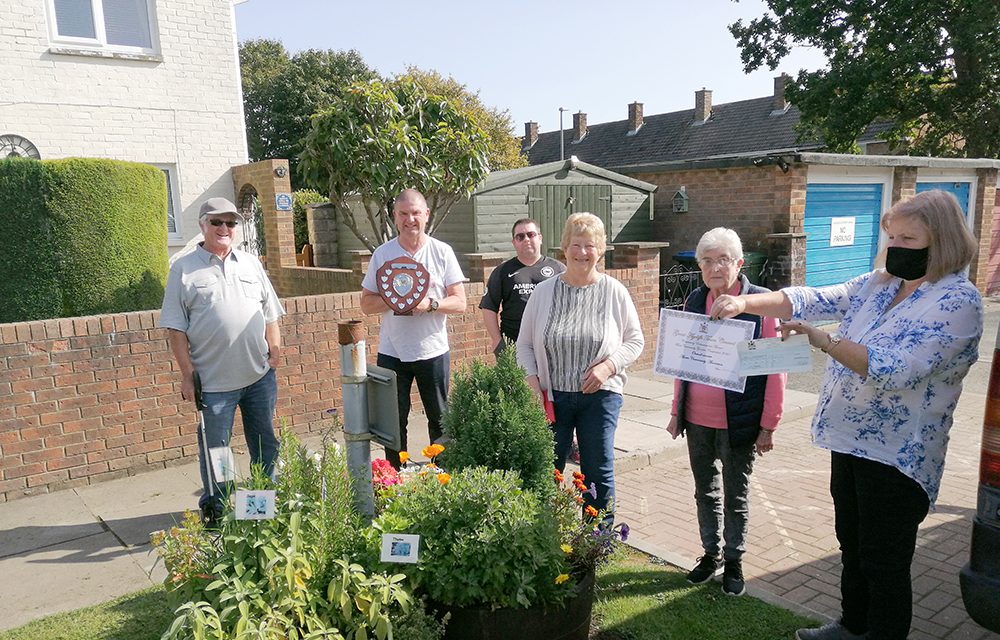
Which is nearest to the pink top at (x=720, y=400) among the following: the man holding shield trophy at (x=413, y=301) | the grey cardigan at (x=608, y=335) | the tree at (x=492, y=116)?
the grey cardigan at (x=608, y=335)

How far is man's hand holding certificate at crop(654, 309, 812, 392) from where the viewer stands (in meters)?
3.13

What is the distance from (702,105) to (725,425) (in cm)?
3648

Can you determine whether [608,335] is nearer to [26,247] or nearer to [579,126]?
[26,247]

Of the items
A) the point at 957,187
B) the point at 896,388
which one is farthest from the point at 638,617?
the point at 957,187

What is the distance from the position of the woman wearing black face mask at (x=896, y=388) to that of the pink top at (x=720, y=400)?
1.15 ft

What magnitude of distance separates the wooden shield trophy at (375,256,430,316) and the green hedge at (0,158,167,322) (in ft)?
13.1

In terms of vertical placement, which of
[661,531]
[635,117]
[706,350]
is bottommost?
[661,531]

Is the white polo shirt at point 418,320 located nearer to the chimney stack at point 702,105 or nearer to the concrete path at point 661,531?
the concrete path at point 661,531

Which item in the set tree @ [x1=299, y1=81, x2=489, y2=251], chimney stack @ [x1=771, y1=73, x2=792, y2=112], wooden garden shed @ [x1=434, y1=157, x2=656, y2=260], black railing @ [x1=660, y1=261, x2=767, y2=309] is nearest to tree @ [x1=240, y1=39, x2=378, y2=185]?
chimney stack @ [x1=771, y1=73, x2=792, y2=112]

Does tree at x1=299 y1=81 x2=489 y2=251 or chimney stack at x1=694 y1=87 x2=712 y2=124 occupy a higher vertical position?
chimney stack at x1=694 y1=87 x2=712 y2=124

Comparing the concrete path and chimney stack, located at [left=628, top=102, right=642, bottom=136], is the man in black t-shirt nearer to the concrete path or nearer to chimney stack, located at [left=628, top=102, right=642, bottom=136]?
the concrete path

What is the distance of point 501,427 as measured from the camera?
298 centimetres

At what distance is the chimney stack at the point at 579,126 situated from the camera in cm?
4588

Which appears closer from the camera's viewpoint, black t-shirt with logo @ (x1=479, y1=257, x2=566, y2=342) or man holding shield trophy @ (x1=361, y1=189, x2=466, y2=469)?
man holding shield trophy @ (x1=361, y1=189, x2=466, y2=469)
